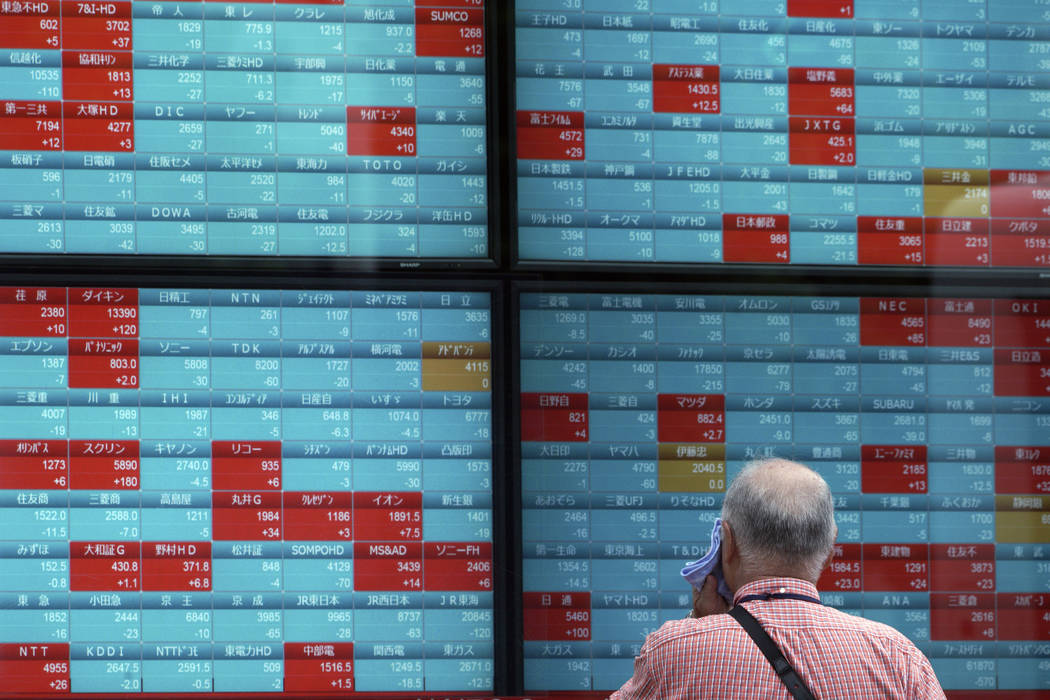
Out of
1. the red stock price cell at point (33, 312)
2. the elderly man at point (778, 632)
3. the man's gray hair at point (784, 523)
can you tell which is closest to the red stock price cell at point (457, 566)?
the elderly man at point (778, 632)

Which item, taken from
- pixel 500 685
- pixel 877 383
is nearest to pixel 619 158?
pixel 877 383

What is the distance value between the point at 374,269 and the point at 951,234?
195cm

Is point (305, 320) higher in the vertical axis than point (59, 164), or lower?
lower

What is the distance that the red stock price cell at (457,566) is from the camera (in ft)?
9.15

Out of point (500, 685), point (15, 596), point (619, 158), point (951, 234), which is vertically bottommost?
point (500, 685)

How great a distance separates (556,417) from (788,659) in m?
1.30

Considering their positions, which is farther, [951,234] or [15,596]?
[951,234]

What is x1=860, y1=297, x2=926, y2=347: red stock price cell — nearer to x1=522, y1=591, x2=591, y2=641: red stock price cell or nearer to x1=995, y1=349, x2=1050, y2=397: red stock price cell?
x1=995, y1=349, x2=1050, y2=397: red stock price cell

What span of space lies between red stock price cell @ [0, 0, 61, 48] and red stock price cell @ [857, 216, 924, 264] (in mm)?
2721

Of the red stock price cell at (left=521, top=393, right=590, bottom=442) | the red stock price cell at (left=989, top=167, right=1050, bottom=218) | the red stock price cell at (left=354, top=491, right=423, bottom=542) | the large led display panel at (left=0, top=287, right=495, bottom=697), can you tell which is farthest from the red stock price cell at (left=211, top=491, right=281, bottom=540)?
the red stock price cell at (left=989, top=167, right=1050, bottom=218)

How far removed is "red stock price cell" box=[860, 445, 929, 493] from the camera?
2.88 meters

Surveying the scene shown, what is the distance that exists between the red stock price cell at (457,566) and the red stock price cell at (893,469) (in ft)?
4.25

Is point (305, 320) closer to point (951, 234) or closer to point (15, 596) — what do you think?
point (15, 596)

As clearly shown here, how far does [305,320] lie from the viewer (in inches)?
110
